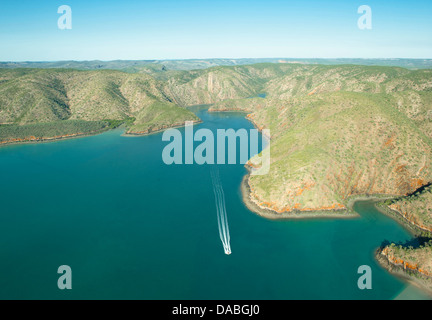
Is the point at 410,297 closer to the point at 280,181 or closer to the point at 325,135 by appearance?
the point at 280,181

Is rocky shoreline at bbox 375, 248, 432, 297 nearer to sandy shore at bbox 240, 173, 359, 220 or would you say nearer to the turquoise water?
the turquoise water

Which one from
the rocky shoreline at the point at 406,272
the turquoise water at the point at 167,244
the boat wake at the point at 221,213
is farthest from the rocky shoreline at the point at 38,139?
the rocky shoreline at the point at 406,272

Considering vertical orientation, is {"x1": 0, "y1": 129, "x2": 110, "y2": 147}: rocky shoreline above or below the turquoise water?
above

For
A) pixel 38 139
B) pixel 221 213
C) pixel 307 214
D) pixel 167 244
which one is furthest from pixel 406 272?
pixel 38 139

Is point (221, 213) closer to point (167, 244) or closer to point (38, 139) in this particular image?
point (167, 244)

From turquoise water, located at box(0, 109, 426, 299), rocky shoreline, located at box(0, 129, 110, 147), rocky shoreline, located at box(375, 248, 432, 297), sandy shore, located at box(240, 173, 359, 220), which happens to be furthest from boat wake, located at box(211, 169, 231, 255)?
rocky shoreline, located at box(0, 129, 110, 147)

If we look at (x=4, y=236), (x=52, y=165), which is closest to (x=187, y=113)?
(x=52, y=165)
